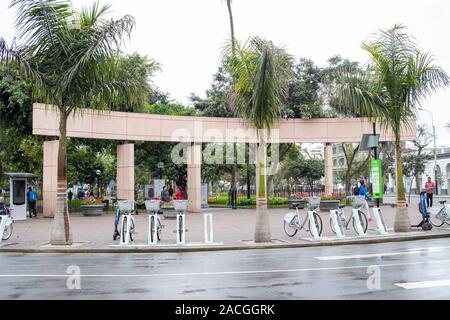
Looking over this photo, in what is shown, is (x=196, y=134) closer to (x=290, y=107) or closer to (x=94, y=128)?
(x=94, y=128)

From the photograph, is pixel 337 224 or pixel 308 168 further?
pixel 308 168

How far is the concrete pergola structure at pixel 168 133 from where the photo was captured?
25.6 m

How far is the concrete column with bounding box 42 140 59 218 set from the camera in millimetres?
25492

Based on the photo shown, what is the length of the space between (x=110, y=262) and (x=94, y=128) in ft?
54.0

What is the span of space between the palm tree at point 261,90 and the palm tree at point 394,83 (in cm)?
275

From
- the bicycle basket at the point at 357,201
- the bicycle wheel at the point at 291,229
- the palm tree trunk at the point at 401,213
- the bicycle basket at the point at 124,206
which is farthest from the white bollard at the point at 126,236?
the palm tree trunk at the point at 401,213

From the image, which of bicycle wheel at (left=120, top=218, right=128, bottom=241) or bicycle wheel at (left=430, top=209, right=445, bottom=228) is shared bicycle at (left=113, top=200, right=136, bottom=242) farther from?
bicycle wheel at (left=430, top=209, right=445, bottom=228)

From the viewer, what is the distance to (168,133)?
28891mm

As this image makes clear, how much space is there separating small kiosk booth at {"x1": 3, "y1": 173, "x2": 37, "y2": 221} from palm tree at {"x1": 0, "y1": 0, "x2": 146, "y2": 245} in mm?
11287

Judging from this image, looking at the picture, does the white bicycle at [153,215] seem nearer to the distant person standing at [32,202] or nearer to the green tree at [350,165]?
the distant person standing at [32,202]

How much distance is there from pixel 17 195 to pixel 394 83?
63.0ft

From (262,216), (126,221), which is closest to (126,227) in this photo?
(126,221)

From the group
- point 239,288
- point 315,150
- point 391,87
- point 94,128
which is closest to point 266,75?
point 391,87

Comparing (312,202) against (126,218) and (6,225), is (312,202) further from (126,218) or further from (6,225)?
(6,225)
